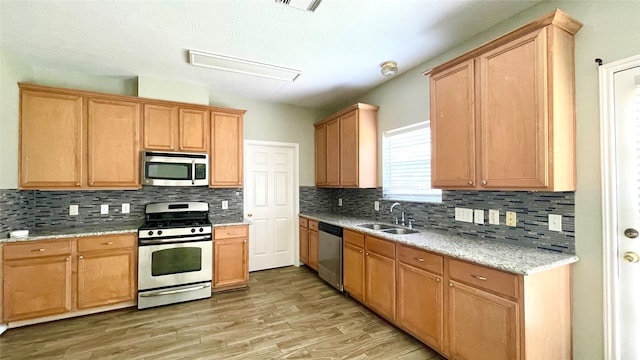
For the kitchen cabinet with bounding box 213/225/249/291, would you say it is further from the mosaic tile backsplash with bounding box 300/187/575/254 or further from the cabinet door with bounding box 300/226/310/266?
the mosaic tile backsplash with bounding box 300/187/575/254

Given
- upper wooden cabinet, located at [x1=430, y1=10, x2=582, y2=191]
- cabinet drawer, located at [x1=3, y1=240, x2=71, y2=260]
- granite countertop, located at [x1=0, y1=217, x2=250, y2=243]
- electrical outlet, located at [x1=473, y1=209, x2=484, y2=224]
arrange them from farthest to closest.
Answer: granite countertop, located at [x1=0, y1=217, x2=250, y2=243]
cabinet drawer, located at [x1=3, y1=240, x2=71, y2=260]
electrical outlet, located at [x1=473, y1=209, x2=484, y2=224]
upper wooden cabinet, located at [x1=430, y1=10, x2=582, y2=191]

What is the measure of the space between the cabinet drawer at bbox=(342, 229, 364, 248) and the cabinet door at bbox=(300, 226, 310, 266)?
1.22 m

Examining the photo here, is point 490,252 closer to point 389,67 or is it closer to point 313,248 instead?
point 389,67

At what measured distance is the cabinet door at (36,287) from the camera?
261 cm

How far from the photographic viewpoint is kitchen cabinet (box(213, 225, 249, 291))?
3508mm

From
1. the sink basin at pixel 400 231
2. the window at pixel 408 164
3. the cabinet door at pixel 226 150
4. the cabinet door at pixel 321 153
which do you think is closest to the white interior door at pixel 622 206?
the window at pixel 408 164

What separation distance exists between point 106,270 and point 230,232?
1.35m

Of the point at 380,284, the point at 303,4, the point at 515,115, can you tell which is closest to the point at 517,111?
the point at 515,115

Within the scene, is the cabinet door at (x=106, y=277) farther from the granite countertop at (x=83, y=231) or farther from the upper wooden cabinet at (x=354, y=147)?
the upper wooden cabinet at (x=354, y=147)

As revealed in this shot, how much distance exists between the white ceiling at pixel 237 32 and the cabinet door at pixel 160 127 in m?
0.45

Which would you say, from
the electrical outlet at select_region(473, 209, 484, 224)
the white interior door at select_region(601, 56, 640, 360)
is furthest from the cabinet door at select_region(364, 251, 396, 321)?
the white interior door at select_region(601, 56, 640, 360)

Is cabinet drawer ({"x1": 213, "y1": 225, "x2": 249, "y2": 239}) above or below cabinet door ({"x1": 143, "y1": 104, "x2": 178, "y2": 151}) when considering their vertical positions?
below

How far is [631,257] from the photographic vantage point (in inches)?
64.4

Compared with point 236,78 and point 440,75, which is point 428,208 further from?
point 236,78
